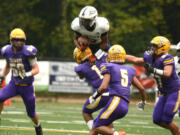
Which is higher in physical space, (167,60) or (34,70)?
(167,60)

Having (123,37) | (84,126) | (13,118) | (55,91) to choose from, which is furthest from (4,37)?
(84,126)

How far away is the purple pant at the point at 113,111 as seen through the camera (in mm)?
6668

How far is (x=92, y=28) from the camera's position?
24.9 feet

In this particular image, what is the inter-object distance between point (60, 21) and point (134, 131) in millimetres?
17499

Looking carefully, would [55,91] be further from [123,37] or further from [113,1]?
[113,1]

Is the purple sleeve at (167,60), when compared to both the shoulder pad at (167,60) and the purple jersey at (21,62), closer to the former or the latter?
the shoulder pad at (167,60)

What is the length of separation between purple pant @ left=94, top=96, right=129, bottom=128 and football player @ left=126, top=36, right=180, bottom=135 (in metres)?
1.09

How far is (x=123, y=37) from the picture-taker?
82.8 feet

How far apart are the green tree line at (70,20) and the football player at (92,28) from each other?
16645 millimetres

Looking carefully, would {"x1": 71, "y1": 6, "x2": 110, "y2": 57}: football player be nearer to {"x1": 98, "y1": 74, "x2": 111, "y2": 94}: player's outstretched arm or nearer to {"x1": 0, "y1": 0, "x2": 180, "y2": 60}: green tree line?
{"x1": 98, "y1": 74, "x2": 111, "y2": 94}: player's outstretched arm

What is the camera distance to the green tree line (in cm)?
2552

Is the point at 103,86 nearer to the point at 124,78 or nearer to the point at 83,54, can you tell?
the point at 124,78

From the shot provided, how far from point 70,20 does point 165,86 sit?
19234mm

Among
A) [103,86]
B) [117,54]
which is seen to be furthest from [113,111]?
[117,54]
